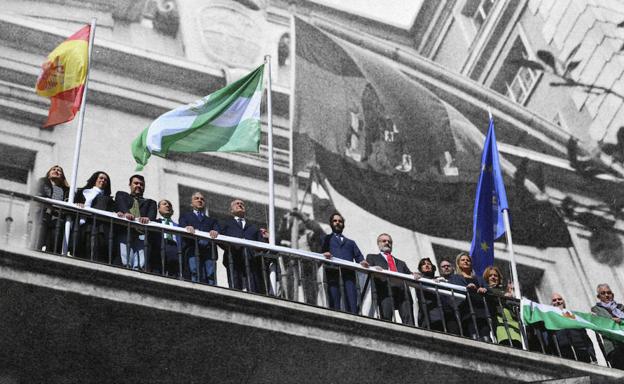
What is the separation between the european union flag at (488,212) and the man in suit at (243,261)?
3.07 meters

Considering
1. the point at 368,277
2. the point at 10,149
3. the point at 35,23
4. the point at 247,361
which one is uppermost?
the point at 35,23

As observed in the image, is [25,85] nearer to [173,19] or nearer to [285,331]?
[173,19]

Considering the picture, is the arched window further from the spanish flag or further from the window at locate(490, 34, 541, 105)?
the spanish flag

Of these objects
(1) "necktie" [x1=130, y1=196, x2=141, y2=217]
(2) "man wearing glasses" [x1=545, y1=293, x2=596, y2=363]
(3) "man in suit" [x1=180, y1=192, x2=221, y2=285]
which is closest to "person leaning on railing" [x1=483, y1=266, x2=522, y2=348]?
(2) "man wearing glasses" [x1=545, y1=293, x2=596, y2=363]

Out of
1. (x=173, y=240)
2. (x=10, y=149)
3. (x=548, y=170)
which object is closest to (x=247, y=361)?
(x=173, y=240)

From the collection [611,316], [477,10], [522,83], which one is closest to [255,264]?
[611,316]

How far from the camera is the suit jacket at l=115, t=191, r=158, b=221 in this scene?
1347 centimetres

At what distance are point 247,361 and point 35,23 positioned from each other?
7610mm

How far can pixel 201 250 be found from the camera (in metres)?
13.4

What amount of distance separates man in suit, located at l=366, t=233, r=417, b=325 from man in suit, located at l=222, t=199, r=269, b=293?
3.82ft

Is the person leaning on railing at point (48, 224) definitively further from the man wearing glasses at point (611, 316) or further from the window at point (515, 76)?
the window at point (515, 76)

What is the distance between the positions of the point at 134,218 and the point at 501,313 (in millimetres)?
3824

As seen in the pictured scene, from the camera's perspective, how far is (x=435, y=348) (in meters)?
12.9

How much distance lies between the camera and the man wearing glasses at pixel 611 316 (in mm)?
14453
